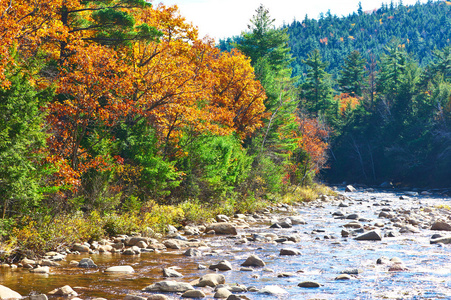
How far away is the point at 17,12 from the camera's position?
1335 centimetres

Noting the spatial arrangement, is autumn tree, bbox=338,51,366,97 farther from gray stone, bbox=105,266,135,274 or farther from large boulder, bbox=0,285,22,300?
large boulder, bbox=0,285,22,300

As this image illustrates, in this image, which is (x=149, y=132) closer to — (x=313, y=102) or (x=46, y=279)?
(x=46, y=279)

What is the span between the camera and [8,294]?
7.60 meters

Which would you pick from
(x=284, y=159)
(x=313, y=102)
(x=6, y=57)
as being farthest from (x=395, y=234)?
(x=313, y=102)

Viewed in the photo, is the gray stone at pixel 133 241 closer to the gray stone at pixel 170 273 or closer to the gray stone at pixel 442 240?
the gray stone at pixel 170 273

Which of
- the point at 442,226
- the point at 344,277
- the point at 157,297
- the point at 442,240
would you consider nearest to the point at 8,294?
the point at 157,297

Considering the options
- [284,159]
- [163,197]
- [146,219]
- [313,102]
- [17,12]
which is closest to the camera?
[17,12]

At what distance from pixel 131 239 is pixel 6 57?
643 centimetres

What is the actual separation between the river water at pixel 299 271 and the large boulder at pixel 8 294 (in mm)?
298

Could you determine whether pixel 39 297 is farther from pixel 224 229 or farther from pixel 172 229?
pixel 224 229

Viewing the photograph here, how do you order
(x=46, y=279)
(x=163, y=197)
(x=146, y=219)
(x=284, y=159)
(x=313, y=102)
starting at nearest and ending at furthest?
(x=46, y=279)
(x=146, y=219)
(x=163, y=197)
(x=284, y=159)
(x=313, y=102)

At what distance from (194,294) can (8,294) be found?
3.20 meters

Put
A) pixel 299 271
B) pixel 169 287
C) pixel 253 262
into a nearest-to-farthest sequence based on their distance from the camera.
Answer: pixel 169 287 < pixel 299 271 < pixel 253 262

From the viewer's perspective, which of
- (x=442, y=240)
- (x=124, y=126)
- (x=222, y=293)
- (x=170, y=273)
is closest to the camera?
(x=222, y=293)
